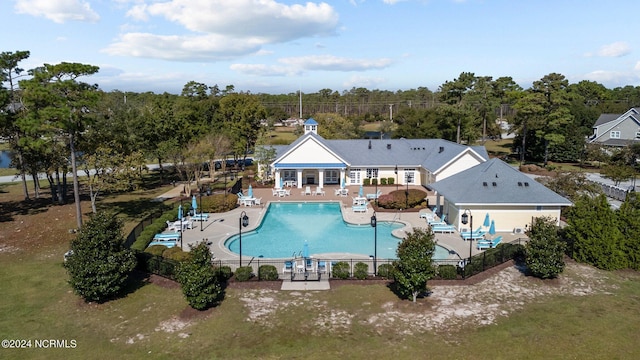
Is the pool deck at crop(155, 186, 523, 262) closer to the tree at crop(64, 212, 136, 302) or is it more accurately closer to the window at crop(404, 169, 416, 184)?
the window at crop(404, 169, 416, 184)

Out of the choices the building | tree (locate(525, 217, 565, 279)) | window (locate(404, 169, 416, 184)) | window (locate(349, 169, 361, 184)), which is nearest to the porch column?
the building

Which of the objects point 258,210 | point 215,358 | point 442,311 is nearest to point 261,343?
point 215,358

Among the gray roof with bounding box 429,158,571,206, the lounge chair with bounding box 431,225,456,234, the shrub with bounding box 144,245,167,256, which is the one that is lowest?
the lounge chair with bounding box 431,225,456,234

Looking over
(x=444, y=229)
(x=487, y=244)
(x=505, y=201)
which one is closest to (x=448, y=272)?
(x=487, y=244)

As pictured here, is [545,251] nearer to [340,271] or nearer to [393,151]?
[340,271]

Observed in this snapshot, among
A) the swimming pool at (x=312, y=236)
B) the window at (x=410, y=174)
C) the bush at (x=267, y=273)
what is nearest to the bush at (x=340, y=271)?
the bush at (x=267, y=273)

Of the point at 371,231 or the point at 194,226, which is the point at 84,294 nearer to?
the point at 194,226
